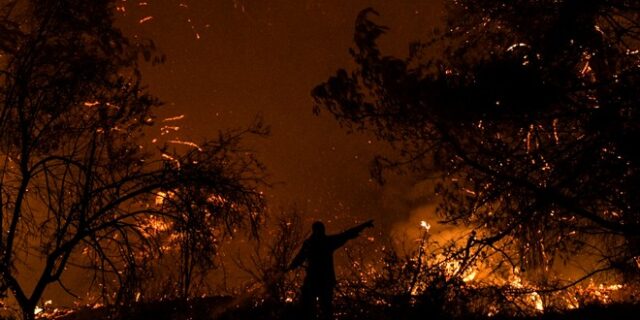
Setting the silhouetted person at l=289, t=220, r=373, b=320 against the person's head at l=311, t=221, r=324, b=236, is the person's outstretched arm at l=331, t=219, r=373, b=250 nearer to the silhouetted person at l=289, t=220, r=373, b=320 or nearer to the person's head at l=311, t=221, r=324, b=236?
the silhouetted person at l=289, t=220, r=373, b=320

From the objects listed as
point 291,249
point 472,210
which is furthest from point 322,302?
point 291,249

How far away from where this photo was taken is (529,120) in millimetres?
6867

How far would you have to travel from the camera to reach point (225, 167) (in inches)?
340

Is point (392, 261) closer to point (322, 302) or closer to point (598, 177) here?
point (322, 302)

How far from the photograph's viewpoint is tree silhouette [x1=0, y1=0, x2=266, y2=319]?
25.2ft

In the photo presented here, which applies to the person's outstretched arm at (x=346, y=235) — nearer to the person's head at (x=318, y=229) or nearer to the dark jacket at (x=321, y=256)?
the dark jacket at (x=321, y=256)

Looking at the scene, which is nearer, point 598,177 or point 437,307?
point 598,177

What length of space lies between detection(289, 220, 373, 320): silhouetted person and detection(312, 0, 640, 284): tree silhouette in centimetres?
117

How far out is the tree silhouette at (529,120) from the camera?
257 inches

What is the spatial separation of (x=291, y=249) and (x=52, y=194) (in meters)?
10.5

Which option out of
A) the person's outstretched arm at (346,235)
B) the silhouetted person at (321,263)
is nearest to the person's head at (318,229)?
the silhouetted person at (321,263)

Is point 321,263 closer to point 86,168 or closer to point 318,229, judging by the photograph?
point 318,229

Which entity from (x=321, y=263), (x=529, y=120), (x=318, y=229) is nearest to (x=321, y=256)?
(x=321, y=263)

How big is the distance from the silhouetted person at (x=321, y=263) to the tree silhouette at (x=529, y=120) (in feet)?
3.83
